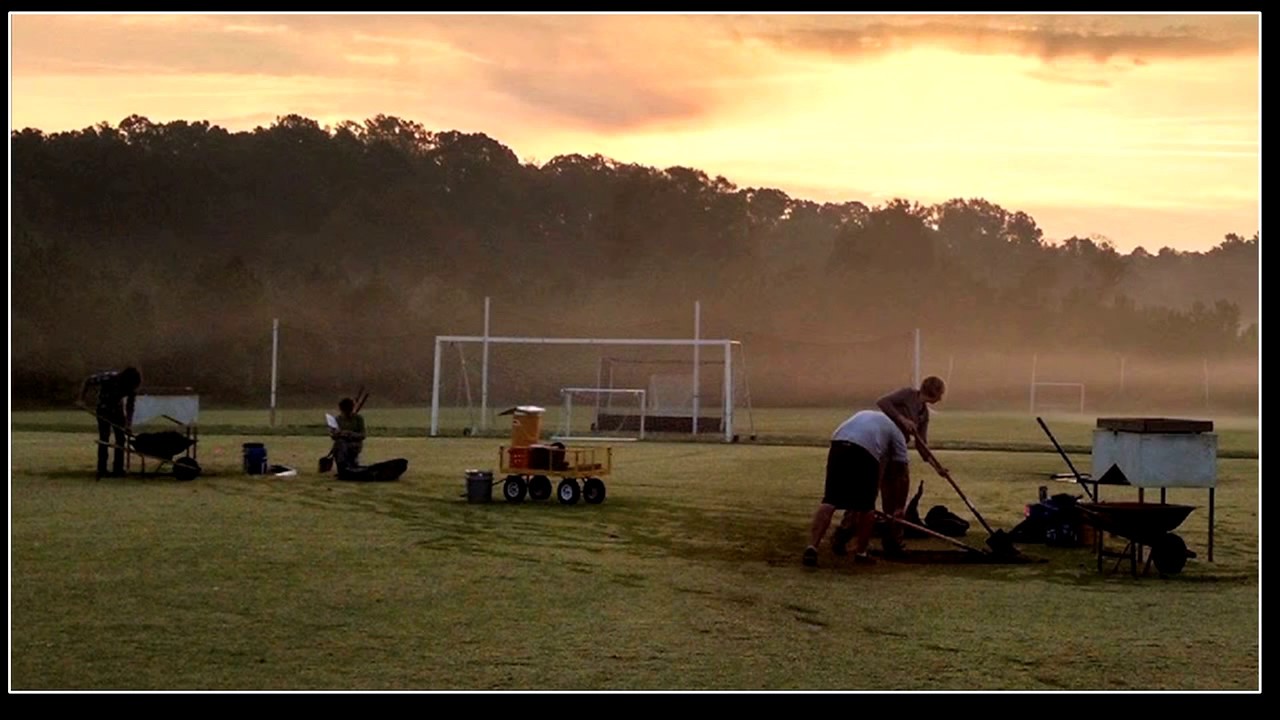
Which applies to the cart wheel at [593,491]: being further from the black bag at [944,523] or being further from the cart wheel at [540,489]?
the black bag at [944,523]

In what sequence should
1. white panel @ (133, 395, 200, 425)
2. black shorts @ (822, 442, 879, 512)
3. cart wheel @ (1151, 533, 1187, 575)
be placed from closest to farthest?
cart wheel @ (1151, 533, 1187, 575), black shorts @ (822, 442, 879, 512), white panel @ (133, 395, 200, 425)

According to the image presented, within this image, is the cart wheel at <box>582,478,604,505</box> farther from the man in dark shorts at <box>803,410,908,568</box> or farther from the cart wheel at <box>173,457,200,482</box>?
the cart wheel at <box>173,457,200,482</box>

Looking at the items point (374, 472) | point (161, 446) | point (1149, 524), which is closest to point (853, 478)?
point (1149, 524)

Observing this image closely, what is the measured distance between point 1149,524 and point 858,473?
1747 millimetres

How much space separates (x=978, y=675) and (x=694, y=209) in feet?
194

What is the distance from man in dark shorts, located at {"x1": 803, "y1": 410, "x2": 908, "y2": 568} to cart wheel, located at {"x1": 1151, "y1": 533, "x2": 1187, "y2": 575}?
1.68 meters

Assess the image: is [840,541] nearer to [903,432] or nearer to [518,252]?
[903,432]

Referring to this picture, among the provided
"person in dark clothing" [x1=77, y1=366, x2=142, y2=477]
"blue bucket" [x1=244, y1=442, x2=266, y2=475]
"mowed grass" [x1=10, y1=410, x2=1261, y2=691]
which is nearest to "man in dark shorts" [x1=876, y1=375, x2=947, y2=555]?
"mowed grass" [x1=10, y1=410, x2=1261, y2=691]

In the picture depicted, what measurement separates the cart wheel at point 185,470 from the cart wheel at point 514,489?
159 inches

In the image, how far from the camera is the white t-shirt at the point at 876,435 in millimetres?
11398

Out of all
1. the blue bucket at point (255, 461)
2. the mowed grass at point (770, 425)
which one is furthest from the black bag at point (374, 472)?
the mowed grass at point (770, 425)

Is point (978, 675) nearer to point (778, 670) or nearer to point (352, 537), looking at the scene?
point (778, 670)

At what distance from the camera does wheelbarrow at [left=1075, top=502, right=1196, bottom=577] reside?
10766 mm
